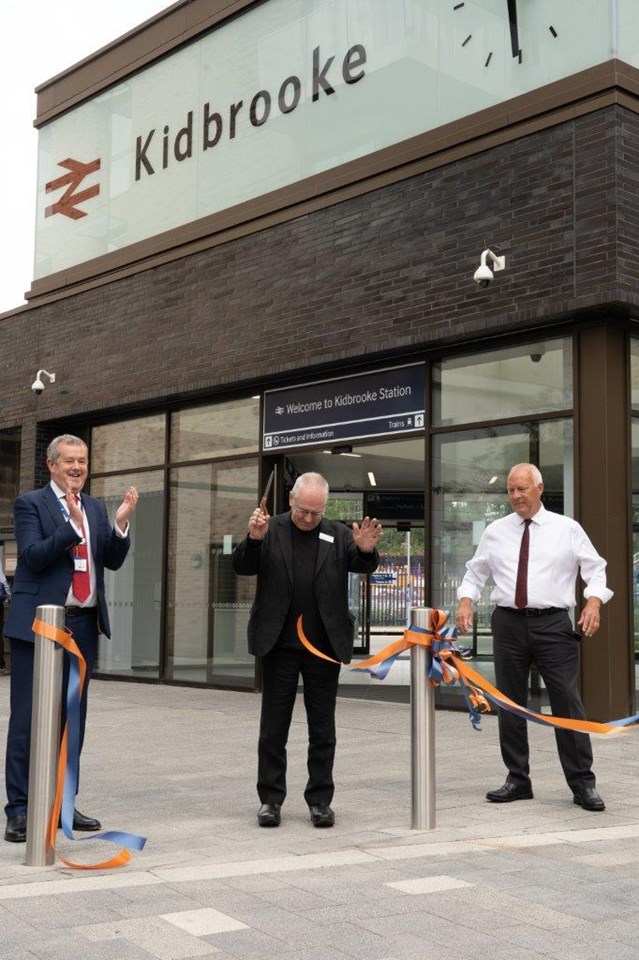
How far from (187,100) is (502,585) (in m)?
9.41

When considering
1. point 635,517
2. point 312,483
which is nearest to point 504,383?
point 635,517

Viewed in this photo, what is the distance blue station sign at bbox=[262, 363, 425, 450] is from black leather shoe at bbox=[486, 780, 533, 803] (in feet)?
16.8

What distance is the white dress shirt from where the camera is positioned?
621cm

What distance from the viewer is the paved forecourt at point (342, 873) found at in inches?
141

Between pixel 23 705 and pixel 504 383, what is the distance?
612cm

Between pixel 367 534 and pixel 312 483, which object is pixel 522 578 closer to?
pixel 367 534

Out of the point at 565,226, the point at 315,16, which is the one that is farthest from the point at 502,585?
the point at 315,16

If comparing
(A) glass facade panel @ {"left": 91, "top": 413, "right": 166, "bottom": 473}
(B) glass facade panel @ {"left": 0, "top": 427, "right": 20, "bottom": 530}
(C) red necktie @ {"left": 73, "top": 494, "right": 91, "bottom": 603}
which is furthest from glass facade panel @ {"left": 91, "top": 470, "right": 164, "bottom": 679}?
(C) red necktie @ {"left": 73, "top": 494, "right": 91, "bottom": 603}

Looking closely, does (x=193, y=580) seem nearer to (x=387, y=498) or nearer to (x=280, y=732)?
(x=387, y=498)

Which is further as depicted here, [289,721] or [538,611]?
[538,611]

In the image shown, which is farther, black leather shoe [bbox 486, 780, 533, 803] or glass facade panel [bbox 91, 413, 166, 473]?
glass facade panel [bbox 91, 413, 166, 473]

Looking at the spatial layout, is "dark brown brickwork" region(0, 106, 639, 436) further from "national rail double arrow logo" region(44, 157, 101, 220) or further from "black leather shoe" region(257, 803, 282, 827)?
"black leather shoe" region(257, 803, 282, 827)

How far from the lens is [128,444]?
1445 centimetres

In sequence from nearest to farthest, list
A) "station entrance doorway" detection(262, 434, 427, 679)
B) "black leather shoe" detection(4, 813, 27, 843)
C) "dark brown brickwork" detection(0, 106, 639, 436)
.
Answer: "black leather shoe" detection(4, 813, 27, 843) < "dark brown brickwork" detection(0, 106, 639, 436) < "station entrance doorway" detection(262, 434, 427, 679)
